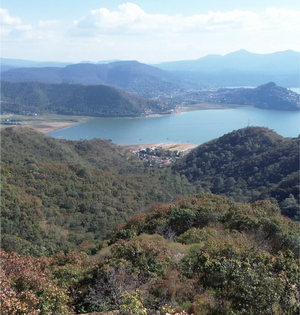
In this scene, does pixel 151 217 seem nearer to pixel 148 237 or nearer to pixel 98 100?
pixel 148 237

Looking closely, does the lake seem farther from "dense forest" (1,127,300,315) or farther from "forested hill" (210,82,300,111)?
"dense forest" (1,127,300,315)

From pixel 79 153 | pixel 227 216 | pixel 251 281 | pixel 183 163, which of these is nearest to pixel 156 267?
pixel 251 281

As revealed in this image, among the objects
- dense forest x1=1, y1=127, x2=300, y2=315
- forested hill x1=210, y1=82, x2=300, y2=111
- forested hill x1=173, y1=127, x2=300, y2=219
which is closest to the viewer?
dense forest x1=1, y1=127, x2=300, y2=315

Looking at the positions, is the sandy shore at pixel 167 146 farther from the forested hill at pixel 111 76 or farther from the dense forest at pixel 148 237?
the forested hill at pixel 111 76

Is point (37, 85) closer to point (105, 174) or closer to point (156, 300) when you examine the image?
point (105, 174)

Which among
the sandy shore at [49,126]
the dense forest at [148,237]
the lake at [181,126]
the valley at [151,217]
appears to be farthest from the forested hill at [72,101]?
the dense forest at [148,237]

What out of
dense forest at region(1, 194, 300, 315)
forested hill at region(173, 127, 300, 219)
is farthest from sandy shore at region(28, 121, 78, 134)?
dense forest at region(1, 194, 300, 315)
